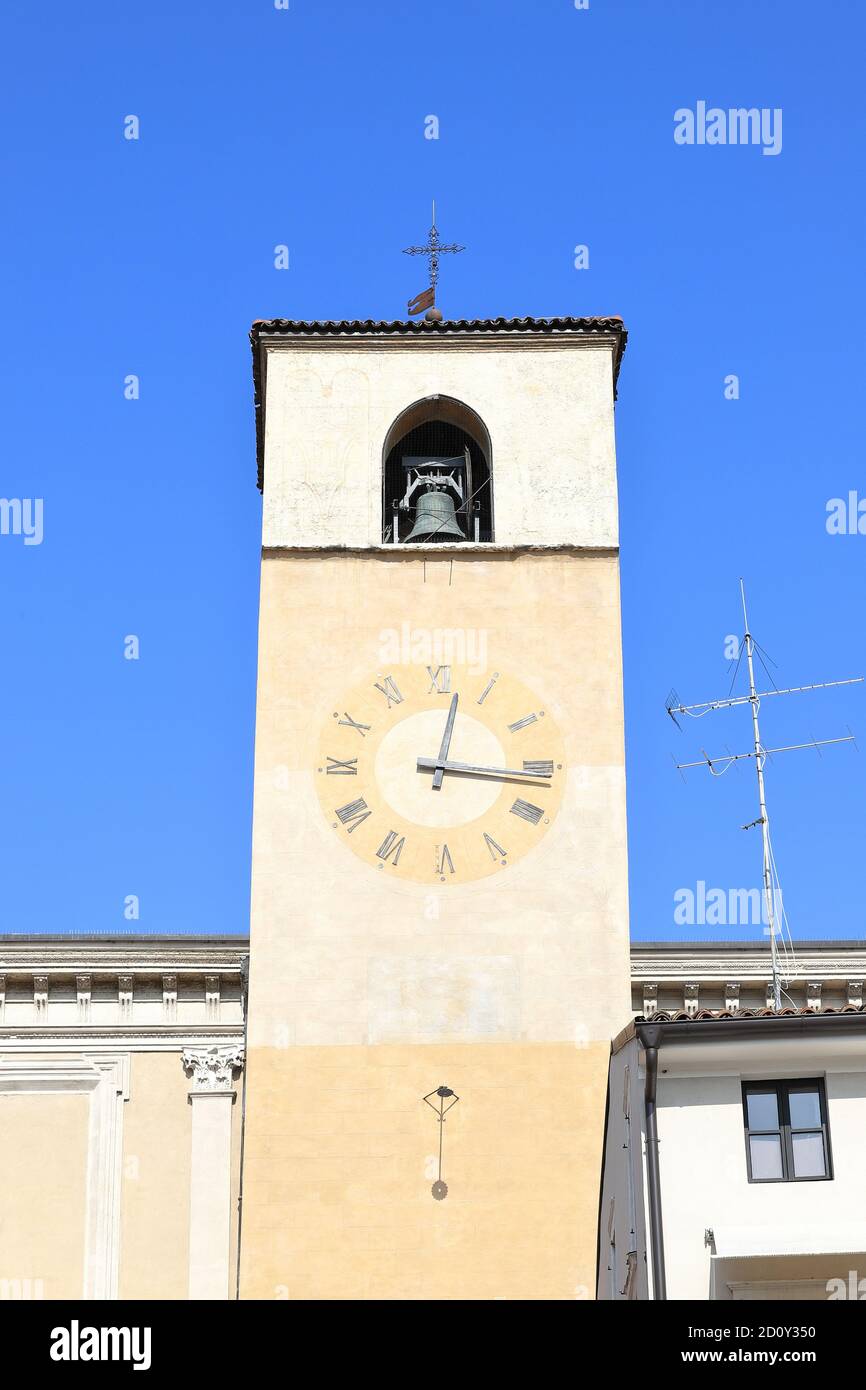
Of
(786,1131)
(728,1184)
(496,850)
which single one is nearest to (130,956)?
(496,850)

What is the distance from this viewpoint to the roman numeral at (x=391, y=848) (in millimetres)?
23641

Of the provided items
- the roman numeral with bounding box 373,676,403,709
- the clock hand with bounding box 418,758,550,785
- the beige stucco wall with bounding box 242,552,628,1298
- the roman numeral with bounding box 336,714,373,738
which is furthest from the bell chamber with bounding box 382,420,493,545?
the clock hand with bounding box 418,758,550,785

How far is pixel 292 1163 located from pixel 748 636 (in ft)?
27.4

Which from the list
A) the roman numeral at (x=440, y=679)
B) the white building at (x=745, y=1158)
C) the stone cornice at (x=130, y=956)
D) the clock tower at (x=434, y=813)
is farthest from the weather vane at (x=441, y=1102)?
the roman numeral at (x=440, y=679)

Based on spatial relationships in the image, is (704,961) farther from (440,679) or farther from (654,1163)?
(654,1163)

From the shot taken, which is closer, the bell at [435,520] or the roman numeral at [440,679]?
the roman numeral at [440,679]

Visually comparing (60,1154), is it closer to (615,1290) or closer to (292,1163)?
(292,1163)

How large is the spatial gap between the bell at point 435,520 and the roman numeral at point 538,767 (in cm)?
314

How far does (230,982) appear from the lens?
25.7 meters

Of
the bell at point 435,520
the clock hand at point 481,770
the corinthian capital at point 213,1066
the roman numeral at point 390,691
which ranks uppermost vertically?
the bell at point 435,520

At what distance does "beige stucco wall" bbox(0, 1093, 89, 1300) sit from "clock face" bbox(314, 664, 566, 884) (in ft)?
Answer: 16.0

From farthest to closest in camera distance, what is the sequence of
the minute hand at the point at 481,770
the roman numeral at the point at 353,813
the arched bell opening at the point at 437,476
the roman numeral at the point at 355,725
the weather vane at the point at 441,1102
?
the arched bell opening at the point at 437,476, the roman numeral at the point at 355,725, the minute hand at the point at 481,770, the roman numeral at the point at 353,813, the weather vane at the point at 441,1102

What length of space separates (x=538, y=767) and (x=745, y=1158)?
5.50m

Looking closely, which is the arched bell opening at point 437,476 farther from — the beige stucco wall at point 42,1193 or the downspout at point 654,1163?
the beige stucco wall at point 42,1193
